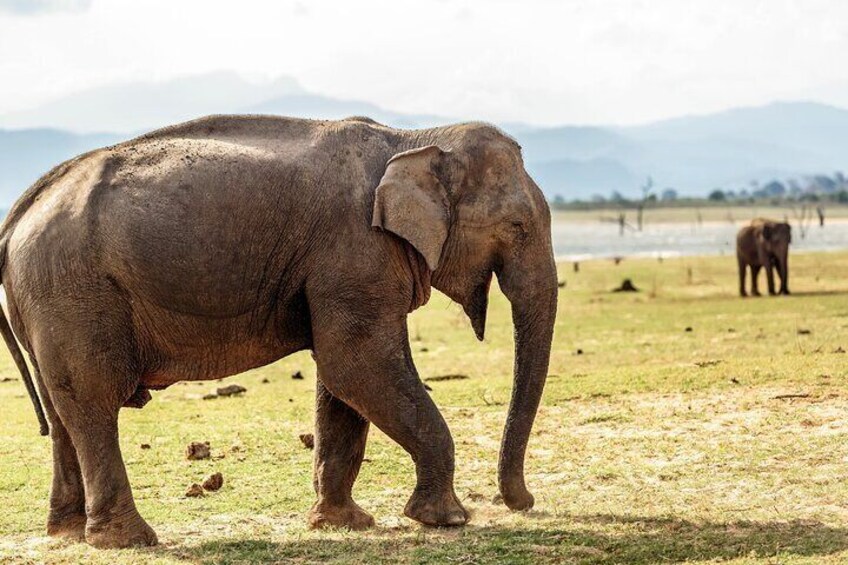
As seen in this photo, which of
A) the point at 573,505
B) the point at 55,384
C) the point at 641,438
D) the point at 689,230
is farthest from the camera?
the point at 689,230

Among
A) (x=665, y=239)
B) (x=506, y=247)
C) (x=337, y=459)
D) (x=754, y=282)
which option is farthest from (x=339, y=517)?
(x=665, y=239)

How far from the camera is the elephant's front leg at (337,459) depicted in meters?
9.71

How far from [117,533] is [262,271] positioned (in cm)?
214

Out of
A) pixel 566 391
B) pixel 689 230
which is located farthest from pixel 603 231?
pixel 566 391

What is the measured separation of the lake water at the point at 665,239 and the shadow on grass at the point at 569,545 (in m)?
53.7

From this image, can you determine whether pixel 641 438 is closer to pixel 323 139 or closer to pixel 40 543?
pixel 323 139

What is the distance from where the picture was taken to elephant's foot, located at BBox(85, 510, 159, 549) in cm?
905

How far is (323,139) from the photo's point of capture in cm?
939

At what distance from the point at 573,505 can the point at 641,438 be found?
2.62 metres

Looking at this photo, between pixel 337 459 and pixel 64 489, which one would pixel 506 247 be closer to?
pixel 337 459

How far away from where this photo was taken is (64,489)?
9.62 m

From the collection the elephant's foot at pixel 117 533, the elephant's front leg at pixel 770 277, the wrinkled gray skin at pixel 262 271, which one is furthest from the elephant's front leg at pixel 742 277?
the elephant's foot at pixel 117 533

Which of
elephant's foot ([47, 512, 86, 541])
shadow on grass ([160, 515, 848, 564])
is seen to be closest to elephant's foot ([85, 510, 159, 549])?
shadow on grass ([160, 515, 848, 564])

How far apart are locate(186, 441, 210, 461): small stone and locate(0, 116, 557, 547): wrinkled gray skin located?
2.77m
